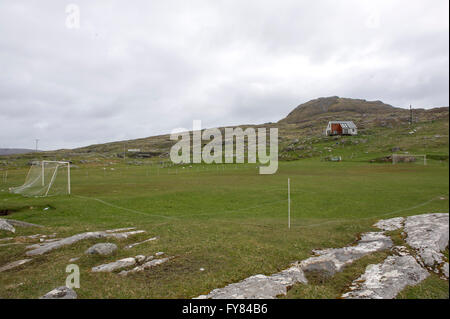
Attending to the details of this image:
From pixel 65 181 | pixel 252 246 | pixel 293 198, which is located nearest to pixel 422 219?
pixel 252 246

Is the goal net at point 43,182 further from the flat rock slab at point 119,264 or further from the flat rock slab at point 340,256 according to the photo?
the flat rock slab at point 340,256

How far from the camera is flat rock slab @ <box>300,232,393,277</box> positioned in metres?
7.87

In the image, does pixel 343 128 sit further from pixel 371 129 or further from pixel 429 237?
pixel 429 237

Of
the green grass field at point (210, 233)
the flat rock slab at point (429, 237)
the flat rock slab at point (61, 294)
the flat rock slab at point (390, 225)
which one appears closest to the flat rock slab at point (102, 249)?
the green grass field at point (210, 233)

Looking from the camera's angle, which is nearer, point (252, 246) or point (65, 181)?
point (252, 246)

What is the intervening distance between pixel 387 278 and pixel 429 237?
468 cm

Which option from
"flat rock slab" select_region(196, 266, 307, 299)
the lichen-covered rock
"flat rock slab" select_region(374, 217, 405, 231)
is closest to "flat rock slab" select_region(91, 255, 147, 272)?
the lichen-covered rock

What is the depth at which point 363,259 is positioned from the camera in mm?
8336

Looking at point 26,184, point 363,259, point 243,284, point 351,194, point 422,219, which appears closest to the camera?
point 243,284

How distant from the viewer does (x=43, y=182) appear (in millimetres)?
29594

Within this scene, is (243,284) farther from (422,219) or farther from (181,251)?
(422,219)

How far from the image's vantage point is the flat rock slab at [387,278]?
20.0ft

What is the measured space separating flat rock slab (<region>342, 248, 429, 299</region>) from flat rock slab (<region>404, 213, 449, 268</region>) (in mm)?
701
